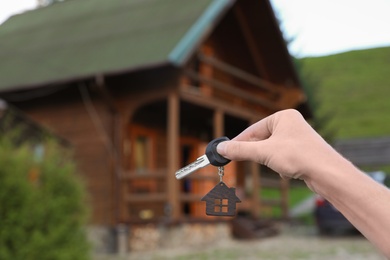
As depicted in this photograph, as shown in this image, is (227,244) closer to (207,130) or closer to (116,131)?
(116,131)

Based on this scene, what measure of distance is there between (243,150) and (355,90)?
52.2 m

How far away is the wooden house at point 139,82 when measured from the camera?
12398 mm

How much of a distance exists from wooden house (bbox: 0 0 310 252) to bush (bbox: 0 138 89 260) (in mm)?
4763

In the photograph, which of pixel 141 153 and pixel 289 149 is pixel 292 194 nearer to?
pixel 141 153

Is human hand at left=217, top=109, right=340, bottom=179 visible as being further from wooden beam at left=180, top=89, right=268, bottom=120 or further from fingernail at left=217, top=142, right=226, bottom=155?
wooden beam at left=180, top=89, right=268, bottom=120

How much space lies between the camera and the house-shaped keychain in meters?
1.03

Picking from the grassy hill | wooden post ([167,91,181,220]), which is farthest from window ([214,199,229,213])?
the grassy hill

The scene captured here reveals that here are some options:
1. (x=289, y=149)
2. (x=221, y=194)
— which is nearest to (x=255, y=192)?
(x=221, y=194)

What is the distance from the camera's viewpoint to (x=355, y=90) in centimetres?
5128

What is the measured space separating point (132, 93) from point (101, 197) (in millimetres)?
2326

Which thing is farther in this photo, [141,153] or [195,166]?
[141,153]

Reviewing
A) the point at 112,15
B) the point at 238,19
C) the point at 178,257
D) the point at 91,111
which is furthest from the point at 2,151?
the point at 238,19

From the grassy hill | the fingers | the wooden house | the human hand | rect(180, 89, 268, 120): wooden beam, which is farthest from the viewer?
the grassy hill

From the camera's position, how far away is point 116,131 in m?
13.1
